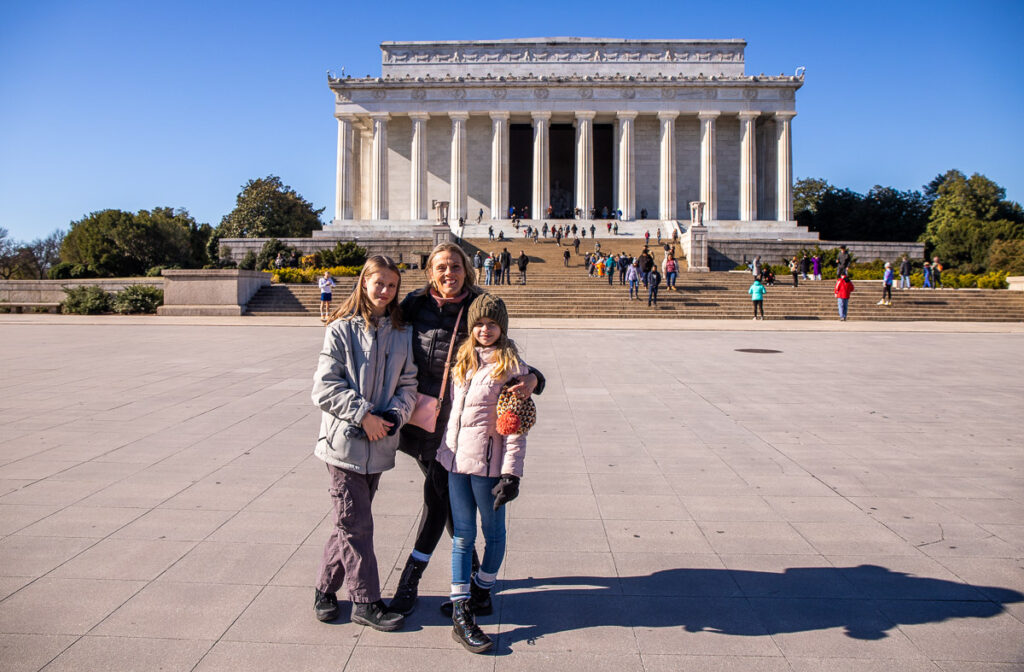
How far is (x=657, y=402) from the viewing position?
31.7ft

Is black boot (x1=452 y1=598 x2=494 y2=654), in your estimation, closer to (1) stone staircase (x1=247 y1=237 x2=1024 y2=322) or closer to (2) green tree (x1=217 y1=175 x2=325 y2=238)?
(1) stone staircase (x1=247 y1=237 x2=1024 y2=322)

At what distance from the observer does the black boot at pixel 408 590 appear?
370 cm

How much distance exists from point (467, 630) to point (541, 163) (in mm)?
53018

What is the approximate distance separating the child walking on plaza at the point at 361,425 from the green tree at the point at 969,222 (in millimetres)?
61094

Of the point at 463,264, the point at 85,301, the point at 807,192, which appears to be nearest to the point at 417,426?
the point at 463,264

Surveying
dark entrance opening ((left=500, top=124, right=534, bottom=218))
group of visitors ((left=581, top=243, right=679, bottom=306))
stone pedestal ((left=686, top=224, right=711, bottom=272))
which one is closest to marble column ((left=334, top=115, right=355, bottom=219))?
dark entrance opening ((left=500, top=124, right=534, bottom=218))

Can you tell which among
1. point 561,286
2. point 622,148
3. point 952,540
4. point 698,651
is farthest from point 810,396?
point 622,148

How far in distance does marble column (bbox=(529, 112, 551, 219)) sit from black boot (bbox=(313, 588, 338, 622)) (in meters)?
51.5

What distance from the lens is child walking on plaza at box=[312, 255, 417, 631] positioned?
363 cm

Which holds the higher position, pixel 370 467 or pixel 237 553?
pixel 370 467

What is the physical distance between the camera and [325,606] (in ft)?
12.1

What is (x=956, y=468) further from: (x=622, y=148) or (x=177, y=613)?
(x=622, y=148)

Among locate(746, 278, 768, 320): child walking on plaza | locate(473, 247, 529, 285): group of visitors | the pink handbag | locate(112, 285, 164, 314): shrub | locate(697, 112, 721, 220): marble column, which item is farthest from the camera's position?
locate(697, 112, 721, 220): marble column

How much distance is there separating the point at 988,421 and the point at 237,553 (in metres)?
8.48
